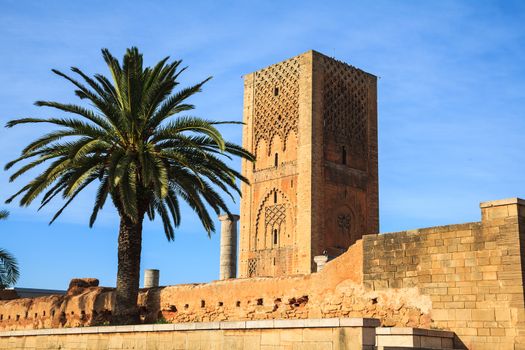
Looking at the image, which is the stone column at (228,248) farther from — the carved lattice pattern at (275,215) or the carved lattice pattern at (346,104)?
the carved lattice pattern at (346,104)

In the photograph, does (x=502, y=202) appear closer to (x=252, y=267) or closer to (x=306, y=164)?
(x=306, y=164)

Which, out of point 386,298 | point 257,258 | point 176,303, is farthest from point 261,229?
point 386,298

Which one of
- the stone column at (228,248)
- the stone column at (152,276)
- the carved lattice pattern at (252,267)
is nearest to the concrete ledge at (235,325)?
the stone column at (152,276)

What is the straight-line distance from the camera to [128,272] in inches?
612

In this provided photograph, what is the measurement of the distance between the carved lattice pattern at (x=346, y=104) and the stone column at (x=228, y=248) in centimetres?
593

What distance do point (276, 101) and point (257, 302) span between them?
17.6 meters

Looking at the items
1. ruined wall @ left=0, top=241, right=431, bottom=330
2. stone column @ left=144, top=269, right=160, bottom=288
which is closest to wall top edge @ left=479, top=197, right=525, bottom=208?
ruined wall @ left=0, top=241, right=431, bottom=330

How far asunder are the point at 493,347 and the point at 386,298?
2.14 meters

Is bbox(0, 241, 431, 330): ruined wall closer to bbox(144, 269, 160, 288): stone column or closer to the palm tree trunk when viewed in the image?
the palm tree trunk

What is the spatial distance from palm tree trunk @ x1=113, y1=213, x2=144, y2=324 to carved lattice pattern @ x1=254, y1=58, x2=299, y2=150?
15733 mm

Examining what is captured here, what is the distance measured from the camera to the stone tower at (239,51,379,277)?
2959 centimetres

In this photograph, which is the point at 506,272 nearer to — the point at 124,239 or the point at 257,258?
the point at 124,239

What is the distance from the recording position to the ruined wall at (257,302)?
1266cm

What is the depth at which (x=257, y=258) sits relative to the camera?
30797 mm
